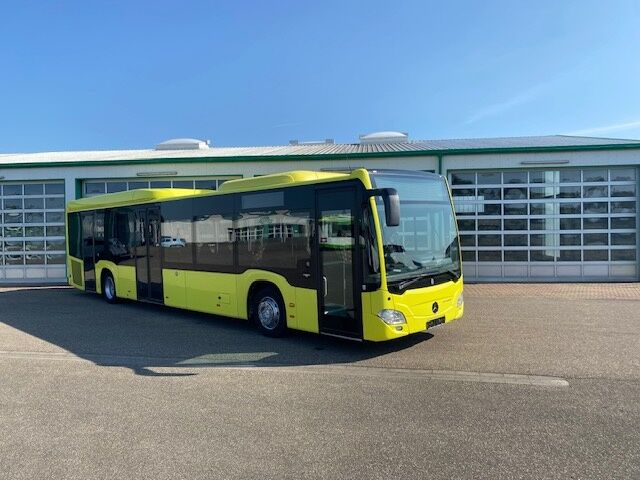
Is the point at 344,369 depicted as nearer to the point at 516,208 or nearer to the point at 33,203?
the point at 516,208

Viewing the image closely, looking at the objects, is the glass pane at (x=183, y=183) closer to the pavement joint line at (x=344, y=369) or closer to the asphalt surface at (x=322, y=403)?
the asphalt surface at (x=322, y=403)

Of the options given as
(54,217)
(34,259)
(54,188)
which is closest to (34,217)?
(54,217)

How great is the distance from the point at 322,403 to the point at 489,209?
11.8m

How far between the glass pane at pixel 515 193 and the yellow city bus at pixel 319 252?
8.48m

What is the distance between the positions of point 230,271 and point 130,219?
408 centimetres

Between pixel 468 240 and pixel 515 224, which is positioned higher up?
pixel 515 224

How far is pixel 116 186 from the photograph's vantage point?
55.6 ft

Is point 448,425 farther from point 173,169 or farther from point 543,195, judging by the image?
point 173,169

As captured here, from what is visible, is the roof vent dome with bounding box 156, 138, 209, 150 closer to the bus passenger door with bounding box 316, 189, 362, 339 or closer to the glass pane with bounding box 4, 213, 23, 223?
the glass pane with bounding box 4, 213, 23, 223

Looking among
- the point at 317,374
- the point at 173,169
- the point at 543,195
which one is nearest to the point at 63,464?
the point at 317,374

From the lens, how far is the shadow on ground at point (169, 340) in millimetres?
6824

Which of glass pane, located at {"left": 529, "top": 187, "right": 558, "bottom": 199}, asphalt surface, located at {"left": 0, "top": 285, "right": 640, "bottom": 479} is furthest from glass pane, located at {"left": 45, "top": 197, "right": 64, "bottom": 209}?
glass pane, located at {"left": 529, "top": 187, "right": 558, "bottom": 199}

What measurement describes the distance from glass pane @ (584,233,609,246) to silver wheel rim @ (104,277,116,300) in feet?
44.3

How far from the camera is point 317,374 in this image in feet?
19.9
